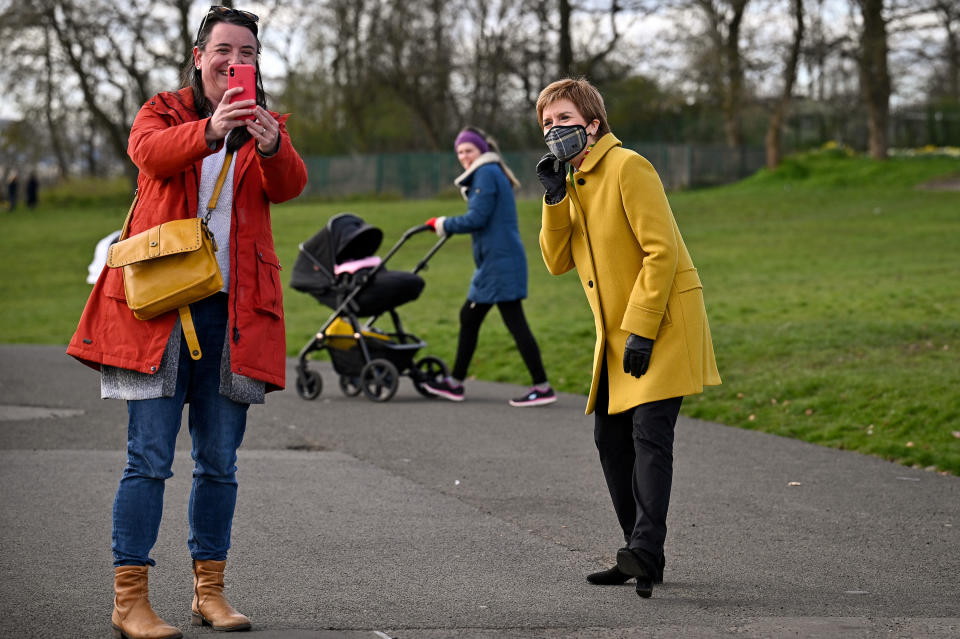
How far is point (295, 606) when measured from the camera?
14.9ft

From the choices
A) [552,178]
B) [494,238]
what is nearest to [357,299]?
[494,238]

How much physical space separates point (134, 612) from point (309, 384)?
671 centimetres

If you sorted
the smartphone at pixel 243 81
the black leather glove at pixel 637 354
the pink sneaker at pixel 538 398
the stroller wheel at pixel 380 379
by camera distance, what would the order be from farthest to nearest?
the stroller wheel at pixel 380 379
the pink sneaker at pixel 538 398
the black leather glove at pixel 637 354
the smartphone at pixel 243 81

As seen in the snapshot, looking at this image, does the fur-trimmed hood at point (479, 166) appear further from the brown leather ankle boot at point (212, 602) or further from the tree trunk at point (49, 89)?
the tree trunk at point (49, 89)

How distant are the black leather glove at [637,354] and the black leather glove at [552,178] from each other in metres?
0.66

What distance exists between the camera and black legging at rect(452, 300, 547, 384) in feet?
32.9

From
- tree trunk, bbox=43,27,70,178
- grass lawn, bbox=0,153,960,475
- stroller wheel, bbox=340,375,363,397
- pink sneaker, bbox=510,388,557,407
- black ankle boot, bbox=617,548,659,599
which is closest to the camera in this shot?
black ankle boot, bbox=617,548,659,599

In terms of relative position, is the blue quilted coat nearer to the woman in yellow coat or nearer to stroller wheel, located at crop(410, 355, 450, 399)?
stroller wheel, located at crop(410, 355, 450, 399)

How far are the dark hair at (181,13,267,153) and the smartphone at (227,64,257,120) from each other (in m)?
0.10

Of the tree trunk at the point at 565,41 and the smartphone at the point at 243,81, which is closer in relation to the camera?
the smartphone at the point at 243,81

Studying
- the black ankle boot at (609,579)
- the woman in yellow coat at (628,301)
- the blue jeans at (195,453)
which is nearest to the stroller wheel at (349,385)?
the woman in yellow coat at (628,301)

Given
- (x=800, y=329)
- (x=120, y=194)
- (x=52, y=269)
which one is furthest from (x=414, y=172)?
(x=800, y=329)

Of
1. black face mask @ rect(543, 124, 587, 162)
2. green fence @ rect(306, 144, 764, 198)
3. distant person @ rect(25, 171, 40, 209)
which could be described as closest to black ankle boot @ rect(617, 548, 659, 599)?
black face mask @ rect(543, 124, 587, 162)

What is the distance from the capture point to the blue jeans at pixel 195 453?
4117 millimetres
